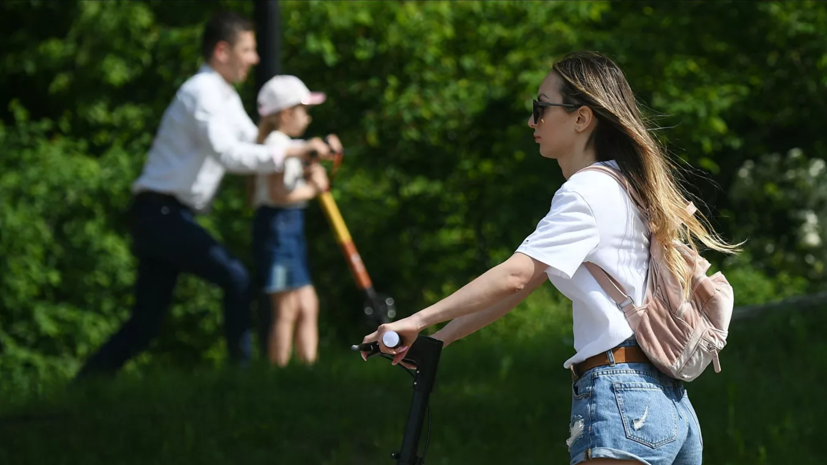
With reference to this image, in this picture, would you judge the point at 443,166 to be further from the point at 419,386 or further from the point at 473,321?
the point at 419,386

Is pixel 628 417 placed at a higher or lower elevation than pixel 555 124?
lower

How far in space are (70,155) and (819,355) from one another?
282 inches

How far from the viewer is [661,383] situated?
2658mm

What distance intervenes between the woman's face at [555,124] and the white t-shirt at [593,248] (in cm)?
14

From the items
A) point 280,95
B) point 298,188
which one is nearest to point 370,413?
point 298,188

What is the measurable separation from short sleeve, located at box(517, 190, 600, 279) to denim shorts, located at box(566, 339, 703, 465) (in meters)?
0.24

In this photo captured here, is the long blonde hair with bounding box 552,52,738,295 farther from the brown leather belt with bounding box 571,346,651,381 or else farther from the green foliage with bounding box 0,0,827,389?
the green foliage with bounding box 0,0,827,389

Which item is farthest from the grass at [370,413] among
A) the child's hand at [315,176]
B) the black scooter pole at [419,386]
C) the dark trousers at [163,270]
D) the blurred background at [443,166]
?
the black scooter pole at [419,386]

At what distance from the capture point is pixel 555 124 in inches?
109

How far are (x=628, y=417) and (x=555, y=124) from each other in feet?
2.33

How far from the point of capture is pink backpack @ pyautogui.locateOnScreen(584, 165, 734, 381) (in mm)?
2627

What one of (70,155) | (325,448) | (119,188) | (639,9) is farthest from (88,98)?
(325,448)

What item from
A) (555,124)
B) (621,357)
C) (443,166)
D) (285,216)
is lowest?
(443,166)

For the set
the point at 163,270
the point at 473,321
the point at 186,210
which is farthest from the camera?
the point at 163,270
